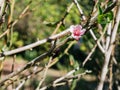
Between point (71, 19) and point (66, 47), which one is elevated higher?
point (66, 47)

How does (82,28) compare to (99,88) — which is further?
(99,88)

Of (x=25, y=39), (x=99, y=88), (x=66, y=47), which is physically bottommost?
(x=25, y=39)

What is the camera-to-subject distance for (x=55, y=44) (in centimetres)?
113

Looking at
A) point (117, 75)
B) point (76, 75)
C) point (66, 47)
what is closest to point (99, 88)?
point (76, 75)

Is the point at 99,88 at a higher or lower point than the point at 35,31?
higher

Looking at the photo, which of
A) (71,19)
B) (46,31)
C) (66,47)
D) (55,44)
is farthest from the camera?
(46,31)

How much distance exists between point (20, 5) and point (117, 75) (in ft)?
22.2

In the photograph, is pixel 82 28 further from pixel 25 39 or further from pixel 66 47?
pixel 25 39

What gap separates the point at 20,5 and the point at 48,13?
786 mm

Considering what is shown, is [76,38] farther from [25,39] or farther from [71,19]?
[25,39]

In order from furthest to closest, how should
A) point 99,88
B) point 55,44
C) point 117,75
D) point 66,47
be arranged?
1. point 117,75
2. point 99,88
3. point 66,47
4. point 55,44

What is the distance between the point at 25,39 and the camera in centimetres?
1063

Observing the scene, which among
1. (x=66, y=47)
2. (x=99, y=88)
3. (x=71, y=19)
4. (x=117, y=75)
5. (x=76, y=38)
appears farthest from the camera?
(x=71, y=19)

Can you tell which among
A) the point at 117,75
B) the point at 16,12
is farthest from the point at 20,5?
the point at 117,75
